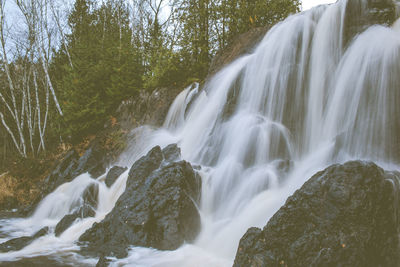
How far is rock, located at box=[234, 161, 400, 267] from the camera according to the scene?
3.80 m

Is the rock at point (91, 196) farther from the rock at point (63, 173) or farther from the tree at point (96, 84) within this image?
the tree at point (96, 84)

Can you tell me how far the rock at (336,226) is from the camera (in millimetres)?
3805

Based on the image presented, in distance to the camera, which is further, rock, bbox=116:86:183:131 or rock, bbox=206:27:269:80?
rock, bbox=116:86:183:131

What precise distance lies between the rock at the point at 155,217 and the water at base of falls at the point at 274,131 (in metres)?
0.26

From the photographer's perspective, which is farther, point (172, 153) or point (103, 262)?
point (172, 153)

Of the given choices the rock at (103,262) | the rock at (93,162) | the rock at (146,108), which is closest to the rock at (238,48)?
the rock at (146,108)

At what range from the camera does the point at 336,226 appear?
12.8ft

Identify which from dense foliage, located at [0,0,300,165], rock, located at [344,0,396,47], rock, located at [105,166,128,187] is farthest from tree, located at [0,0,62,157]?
rock, located at [344,0,396,47]

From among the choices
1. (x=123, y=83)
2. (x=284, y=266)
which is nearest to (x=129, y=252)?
(x=284, y=266)

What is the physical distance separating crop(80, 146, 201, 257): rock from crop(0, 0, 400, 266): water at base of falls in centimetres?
26

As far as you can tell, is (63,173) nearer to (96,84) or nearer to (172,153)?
(96,84)

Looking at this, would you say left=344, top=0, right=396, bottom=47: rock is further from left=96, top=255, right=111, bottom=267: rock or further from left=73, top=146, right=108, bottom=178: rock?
left=73, top=146, right=108, bottom=178: rock

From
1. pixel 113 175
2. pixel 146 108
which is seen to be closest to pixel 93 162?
pixel 113 175

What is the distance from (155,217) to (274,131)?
3329mm
